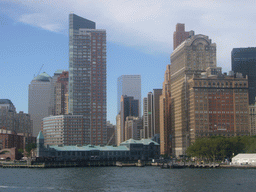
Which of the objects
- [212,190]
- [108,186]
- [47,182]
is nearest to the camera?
[212,190]

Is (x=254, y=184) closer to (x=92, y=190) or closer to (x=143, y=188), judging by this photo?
(x=143, y=188)

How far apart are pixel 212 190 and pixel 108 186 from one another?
108 feet

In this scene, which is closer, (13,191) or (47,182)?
(13,191)

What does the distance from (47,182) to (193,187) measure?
51.3m

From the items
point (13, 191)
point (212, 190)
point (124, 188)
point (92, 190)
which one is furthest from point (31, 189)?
point (212, 190)

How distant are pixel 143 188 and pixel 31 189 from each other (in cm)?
3352

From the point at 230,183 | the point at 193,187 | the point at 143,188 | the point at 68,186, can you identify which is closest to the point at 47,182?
the point at 68,186

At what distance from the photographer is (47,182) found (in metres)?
152

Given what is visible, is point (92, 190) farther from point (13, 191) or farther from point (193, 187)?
point (193, 187)

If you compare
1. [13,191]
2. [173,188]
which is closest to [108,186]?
[173,188]

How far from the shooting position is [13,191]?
127 m

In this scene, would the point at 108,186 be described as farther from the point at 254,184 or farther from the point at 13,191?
the point at 254,184

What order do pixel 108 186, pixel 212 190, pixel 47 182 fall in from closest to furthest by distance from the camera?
pixel 212 190 < pixel 108 186 < pixel 47 182

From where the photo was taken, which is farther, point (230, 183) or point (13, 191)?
point (230, 183)
